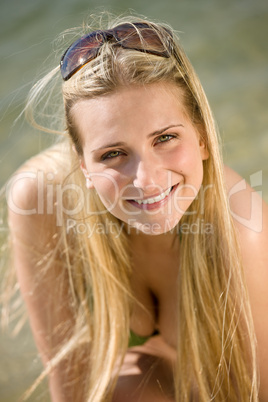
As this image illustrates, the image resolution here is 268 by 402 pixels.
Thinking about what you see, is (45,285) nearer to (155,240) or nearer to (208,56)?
(155,240)

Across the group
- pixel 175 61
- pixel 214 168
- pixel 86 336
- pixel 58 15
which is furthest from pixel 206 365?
pixel 58 15

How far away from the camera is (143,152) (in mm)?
1727

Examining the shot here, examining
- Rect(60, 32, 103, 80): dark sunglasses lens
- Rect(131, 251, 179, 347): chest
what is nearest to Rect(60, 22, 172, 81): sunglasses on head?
Rect(60, 32, 103, 80): dark sunglasses lens

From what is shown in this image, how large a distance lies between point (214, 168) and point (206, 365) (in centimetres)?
78

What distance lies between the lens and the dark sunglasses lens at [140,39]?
1777 mm

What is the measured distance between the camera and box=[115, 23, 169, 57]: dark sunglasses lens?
1777mm

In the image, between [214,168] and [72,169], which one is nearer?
[214,168]

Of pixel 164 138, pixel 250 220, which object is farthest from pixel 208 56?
pixel 164 138

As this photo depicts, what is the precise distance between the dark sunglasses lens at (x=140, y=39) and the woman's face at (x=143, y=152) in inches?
4.8

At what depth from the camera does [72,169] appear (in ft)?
7.20

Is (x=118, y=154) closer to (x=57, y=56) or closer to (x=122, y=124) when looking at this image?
(x=122, y=124)

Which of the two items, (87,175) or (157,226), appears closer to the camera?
(157,226)

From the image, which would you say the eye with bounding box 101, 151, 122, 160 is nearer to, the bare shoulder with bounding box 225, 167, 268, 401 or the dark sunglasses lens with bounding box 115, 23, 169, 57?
the dark sunglasses lens with bounding box 115, 23, 169, 57

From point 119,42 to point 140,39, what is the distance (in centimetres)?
7
